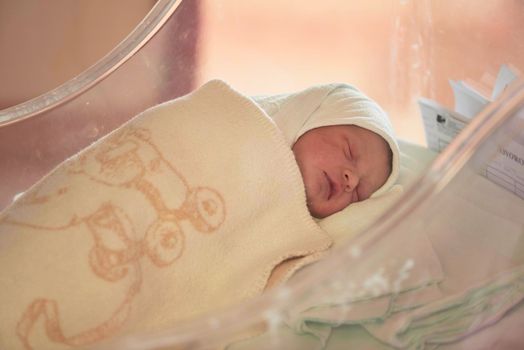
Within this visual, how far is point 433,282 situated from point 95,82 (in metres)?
0.65

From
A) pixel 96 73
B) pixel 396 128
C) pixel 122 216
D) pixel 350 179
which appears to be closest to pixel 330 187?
pixel 350 179

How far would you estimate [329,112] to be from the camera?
38.1 inches

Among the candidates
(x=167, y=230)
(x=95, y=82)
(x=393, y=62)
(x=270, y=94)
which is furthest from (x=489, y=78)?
(x=95, y=82)

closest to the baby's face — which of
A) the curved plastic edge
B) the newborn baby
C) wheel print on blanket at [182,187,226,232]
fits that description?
the newborn baby

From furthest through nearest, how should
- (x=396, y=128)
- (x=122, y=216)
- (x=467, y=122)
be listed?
1. (x=396, y=128)
2. (x=467, y=122)
3. (x=122, y=216)

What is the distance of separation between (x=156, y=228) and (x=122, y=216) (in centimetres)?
4

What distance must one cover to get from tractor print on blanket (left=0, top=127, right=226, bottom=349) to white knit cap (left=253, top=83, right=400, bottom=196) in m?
0.19

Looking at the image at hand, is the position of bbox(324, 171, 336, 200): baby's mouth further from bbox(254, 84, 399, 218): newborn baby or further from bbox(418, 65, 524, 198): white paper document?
bbox(418, 65, 524, 198): white paper document

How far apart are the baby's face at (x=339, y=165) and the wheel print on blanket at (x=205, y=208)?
139 mm

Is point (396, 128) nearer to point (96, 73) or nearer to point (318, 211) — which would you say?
point (318, 211)

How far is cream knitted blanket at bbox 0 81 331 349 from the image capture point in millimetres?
721

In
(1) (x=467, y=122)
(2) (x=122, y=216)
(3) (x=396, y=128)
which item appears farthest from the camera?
(3) (x=396, y=128)

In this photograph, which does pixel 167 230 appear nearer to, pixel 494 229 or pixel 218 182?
pixel 218 182

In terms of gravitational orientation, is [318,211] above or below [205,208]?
Answer: below
